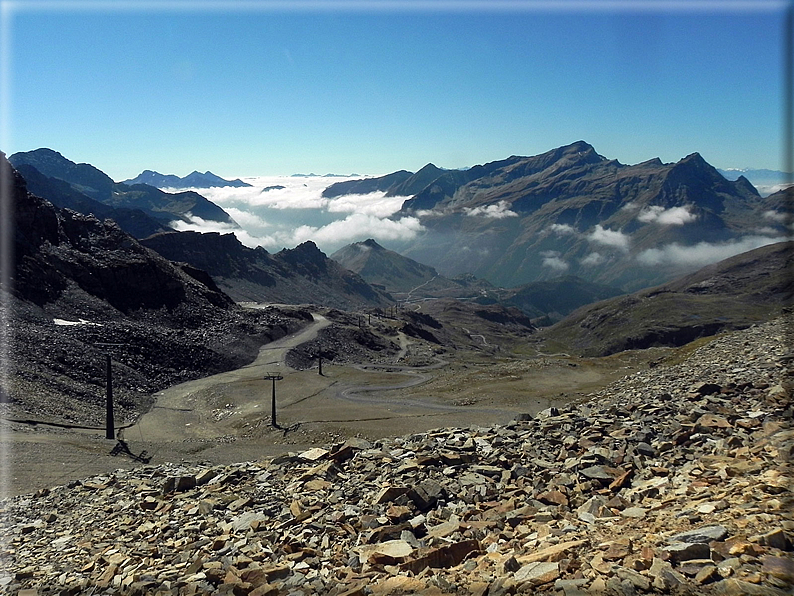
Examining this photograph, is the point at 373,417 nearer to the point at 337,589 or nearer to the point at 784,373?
the point at 784,373

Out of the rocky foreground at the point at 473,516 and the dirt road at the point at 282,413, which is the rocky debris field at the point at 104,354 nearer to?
the dirt road at the point at 282,413

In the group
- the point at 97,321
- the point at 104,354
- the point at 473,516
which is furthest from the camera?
the point at 97,321

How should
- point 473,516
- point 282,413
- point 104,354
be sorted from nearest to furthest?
point 473,516 → point 282,413 → point 104,354

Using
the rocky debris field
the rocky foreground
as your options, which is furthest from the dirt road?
the rocky foreground

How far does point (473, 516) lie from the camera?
15195 mm

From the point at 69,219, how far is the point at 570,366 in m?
98.8

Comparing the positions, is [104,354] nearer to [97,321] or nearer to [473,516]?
[97,321]

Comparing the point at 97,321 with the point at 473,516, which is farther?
the point at 97,321

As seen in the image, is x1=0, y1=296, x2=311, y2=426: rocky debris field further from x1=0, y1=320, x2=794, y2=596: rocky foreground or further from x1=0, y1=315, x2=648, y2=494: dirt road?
x1=0, y1=320, x2=794, y2=596: rocky foreground

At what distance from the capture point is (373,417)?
172ft

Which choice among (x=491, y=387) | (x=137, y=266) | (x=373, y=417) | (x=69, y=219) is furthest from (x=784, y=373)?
(x=69, y=219)

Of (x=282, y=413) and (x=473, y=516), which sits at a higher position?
(x=473, y=516)

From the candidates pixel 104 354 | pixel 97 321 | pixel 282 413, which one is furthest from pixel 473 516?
pixel 97 321

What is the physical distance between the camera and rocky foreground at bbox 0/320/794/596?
10.6m
